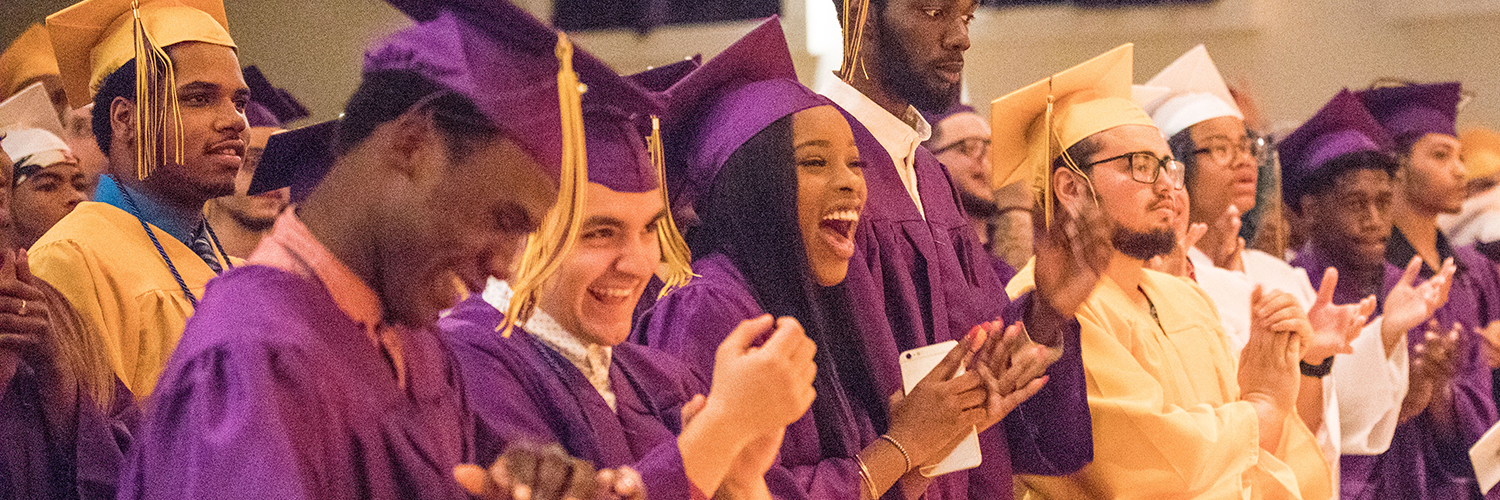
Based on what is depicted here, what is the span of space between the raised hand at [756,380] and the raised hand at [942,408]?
669 mm

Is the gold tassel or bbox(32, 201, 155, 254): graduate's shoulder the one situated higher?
the gold tassel

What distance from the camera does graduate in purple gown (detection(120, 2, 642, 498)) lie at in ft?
4.73

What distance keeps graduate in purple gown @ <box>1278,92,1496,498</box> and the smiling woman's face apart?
275cm

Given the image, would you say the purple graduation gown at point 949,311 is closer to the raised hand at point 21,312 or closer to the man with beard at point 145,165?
the man with beard at point 145,165

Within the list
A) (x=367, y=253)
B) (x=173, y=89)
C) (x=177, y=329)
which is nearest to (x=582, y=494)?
(x=367, y=253)

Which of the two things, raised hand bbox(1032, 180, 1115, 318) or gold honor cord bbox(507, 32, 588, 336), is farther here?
raised hand bbox(1032, 180, 1115, 318)

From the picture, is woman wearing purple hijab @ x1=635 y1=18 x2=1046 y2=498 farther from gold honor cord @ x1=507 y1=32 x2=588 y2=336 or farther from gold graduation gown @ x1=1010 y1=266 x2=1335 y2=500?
gold honor cord @ x1=507 y1=32 x2=588 y2=336

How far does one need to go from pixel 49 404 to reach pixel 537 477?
32.2 inches

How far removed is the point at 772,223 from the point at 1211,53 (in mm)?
3177

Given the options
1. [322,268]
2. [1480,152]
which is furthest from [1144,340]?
[1480,152]

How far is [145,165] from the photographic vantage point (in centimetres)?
218

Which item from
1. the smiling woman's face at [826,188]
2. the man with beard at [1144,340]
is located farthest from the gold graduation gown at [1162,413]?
the smiling woman's face at [826,188]

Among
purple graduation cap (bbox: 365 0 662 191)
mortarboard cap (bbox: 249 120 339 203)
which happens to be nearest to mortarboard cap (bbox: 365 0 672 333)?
purple graduation cap (bbox: 365 0 662 191)

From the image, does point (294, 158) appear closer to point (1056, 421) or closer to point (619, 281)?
point (619, 281)
